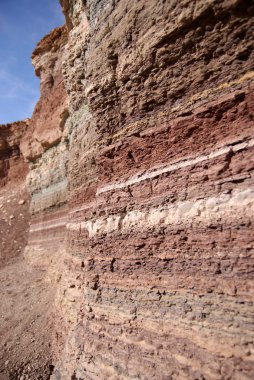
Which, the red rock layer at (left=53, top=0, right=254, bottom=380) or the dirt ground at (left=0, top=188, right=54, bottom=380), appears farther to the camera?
the dirt ground at (left=0, top=188, right=54, bottom=380)

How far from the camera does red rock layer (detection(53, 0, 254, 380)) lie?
3025mm

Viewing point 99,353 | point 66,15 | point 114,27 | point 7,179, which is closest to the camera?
point 99,353

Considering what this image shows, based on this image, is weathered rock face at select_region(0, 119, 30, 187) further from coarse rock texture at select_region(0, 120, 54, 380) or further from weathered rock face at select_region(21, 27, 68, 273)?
weathered rock face at select_region(21, 27, 68, 273)

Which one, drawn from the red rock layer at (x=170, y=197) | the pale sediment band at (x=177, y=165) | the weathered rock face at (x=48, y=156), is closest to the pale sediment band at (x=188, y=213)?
the red rock layer at (x=170, y=197)

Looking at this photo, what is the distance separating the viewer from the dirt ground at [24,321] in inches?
230

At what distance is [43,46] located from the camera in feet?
49.1

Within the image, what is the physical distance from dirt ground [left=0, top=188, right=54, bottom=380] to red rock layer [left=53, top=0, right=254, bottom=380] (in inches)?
48.0

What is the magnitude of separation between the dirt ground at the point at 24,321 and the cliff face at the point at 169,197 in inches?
27.4

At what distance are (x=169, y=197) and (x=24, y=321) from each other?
5685 mm

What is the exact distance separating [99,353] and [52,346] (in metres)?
2.53

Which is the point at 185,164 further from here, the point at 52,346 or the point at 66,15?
the point at 66,15

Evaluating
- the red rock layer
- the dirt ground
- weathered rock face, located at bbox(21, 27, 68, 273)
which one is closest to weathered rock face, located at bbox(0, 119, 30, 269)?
the dirt ground

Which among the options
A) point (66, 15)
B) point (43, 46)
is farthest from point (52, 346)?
point (43, 46)

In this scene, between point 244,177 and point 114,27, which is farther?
→ point 114,27
